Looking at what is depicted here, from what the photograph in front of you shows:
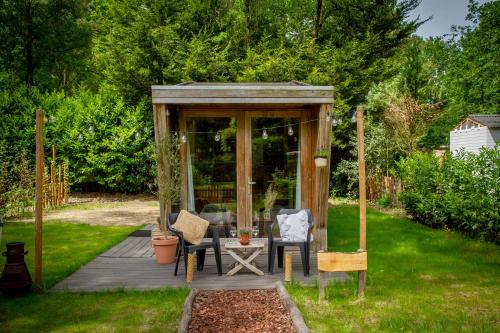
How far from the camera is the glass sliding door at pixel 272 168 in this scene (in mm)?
7855

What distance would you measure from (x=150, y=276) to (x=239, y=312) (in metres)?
1.93

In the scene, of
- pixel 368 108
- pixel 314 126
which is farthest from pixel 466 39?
pixel 314 126

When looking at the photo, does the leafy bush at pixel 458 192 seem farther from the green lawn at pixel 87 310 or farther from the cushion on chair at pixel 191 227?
the green lawn at pixel 87 310

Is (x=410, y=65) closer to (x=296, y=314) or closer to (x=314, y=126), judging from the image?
(x=314, y=126)

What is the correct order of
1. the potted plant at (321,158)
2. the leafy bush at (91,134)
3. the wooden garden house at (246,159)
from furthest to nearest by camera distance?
the leafy bush at (91,134) → the wooden garden house at (246,159) → the potted plant at (321,158)

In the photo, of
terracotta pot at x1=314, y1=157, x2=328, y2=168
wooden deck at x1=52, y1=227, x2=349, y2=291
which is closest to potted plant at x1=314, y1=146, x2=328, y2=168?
terracotta pot at x1=314, y1=157, x2=328, y2=168

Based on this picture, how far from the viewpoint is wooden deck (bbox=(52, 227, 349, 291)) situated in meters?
5.50

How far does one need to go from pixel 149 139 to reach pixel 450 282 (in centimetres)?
1236

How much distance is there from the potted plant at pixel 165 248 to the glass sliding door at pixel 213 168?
3.79 feet

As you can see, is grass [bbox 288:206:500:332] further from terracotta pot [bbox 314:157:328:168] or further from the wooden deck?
terracotta pot [bbox 314:157:328:168]

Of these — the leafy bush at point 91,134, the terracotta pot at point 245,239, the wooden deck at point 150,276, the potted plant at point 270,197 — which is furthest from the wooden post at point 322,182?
the leafy bush at point 91,134

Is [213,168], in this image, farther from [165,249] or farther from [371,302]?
[371,302]

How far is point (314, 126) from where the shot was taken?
7855 millimetres

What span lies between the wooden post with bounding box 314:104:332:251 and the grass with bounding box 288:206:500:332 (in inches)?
26.7
